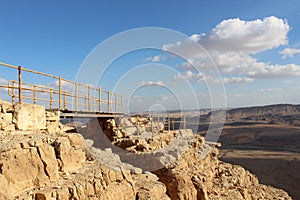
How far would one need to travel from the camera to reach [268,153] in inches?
2537

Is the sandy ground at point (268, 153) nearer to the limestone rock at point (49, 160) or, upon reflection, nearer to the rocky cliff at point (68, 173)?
the rocky cliff at point (68, 173)

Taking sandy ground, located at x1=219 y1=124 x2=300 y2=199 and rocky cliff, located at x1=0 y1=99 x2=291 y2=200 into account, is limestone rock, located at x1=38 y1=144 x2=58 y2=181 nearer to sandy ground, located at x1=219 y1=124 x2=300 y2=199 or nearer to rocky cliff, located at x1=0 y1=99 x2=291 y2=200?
rocky cliff, located at x1=0 y1=99 x2=291 y2=200

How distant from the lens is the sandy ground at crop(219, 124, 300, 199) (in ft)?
138

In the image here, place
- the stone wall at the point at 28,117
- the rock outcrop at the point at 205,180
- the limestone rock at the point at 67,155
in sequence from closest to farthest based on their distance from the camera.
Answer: the limestone rock at the point at 67,155
the stone wall at the point at 28,117
the rock outcrop at the point at 205,180

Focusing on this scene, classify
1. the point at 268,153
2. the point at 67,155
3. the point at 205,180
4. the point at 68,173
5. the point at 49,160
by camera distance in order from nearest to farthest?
the point at 49,160 < the point at 68,173 < the point at 67,155 < the point at 205,180 < the point at 268,153

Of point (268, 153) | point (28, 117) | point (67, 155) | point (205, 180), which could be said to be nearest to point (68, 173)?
point (67, 155)

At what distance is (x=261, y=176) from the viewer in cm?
4422

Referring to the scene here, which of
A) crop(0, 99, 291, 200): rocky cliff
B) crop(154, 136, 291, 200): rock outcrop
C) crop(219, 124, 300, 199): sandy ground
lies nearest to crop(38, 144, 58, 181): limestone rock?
crop(0, 99, 291, 200): rocky cliff

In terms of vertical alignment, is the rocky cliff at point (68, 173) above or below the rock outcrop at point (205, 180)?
above

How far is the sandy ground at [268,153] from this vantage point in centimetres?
4200

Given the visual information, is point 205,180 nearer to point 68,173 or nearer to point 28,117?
point 68,173

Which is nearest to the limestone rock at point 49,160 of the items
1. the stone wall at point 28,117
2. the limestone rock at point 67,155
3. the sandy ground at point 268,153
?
the limestone rock at point 67,155

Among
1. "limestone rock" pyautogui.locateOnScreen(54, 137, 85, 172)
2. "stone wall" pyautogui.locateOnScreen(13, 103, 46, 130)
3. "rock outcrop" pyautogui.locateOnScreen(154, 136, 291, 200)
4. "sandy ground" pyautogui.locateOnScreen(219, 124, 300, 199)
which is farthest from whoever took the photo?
"sandy ground" pyautogui.locateOnScreen(219, 124, 300, 199)

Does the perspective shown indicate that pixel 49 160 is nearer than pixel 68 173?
Yes
